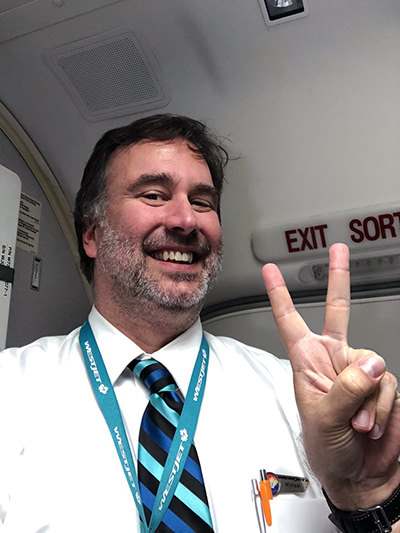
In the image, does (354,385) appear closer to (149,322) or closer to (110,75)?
(149,322)

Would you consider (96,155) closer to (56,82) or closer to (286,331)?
(56,82)

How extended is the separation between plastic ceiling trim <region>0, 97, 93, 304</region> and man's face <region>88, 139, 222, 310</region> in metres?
0.63

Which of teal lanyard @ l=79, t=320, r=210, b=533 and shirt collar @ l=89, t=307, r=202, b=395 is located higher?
shirt collar @ l=89, t=307, r=202, b=395

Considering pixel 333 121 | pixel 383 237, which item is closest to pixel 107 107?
pixel 333 121

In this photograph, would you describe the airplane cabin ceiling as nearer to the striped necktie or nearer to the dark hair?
the dark hair

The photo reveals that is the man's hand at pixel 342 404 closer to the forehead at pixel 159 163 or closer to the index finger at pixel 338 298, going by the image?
the index finger at pixel 338 298

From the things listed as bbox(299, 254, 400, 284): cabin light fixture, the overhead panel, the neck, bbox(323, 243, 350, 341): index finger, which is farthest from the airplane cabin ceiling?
bbox(323, 243, 350, 341): index finger

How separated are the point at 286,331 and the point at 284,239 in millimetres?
1165

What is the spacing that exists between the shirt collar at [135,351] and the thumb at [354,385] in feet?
2.03

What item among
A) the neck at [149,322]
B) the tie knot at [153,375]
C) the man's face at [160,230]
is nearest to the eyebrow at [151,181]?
the man's face at [160,230]

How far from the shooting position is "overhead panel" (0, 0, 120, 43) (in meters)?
1.84

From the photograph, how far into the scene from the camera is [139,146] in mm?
1991

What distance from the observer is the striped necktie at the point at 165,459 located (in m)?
1.27

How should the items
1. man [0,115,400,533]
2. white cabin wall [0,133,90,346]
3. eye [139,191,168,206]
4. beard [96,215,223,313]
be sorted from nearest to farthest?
man [0,115,400,533] → beard [96,215,223,313] → eye [139,191,168,206] → white cabin wall [0,133,90,346]
